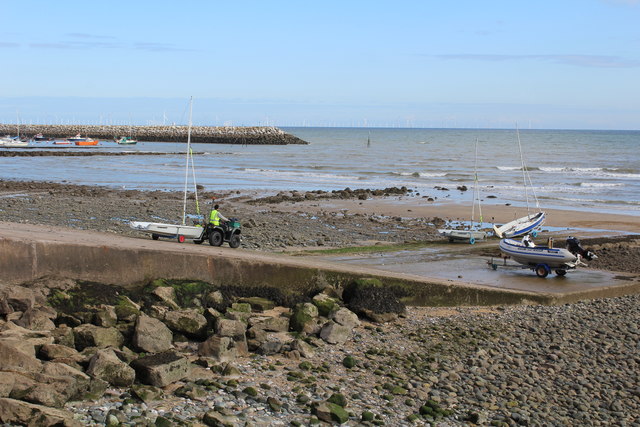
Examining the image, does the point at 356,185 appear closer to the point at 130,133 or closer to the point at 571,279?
the point at 571,279

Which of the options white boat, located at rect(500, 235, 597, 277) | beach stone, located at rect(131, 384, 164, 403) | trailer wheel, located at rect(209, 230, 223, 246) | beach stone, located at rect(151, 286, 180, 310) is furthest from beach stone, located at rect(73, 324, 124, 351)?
white boat, located at rect(500, 235, 597, 277)

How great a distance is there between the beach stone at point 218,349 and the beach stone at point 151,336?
0.51 metres

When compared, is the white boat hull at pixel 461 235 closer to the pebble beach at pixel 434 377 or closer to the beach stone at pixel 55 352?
the pebble beach at pixel 434 377

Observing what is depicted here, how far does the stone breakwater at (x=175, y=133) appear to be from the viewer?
403 feet

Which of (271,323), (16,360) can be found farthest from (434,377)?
(16,360)

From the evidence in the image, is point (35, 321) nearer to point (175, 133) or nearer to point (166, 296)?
point (166, 296)

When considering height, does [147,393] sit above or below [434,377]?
above

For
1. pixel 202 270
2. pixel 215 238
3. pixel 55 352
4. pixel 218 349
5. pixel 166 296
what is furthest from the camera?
Result: pixel 215 238

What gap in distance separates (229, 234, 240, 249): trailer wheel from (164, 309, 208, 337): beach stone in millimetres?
6602

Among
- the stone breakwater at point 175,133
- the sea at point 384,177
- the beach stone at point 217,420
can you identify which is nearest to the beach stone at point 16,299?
the beach stone at point 217,420

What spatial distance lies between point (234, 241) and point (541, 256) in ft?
24.0

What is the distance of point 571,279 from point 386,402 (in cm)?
975

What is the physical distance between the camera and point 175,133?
416ft

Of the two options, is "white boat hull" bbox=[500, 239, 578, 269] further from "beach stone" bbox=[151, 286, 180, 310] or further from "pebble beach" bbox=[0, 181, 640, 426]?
"beach stone" bbox=[151, 286, 180, 310]
